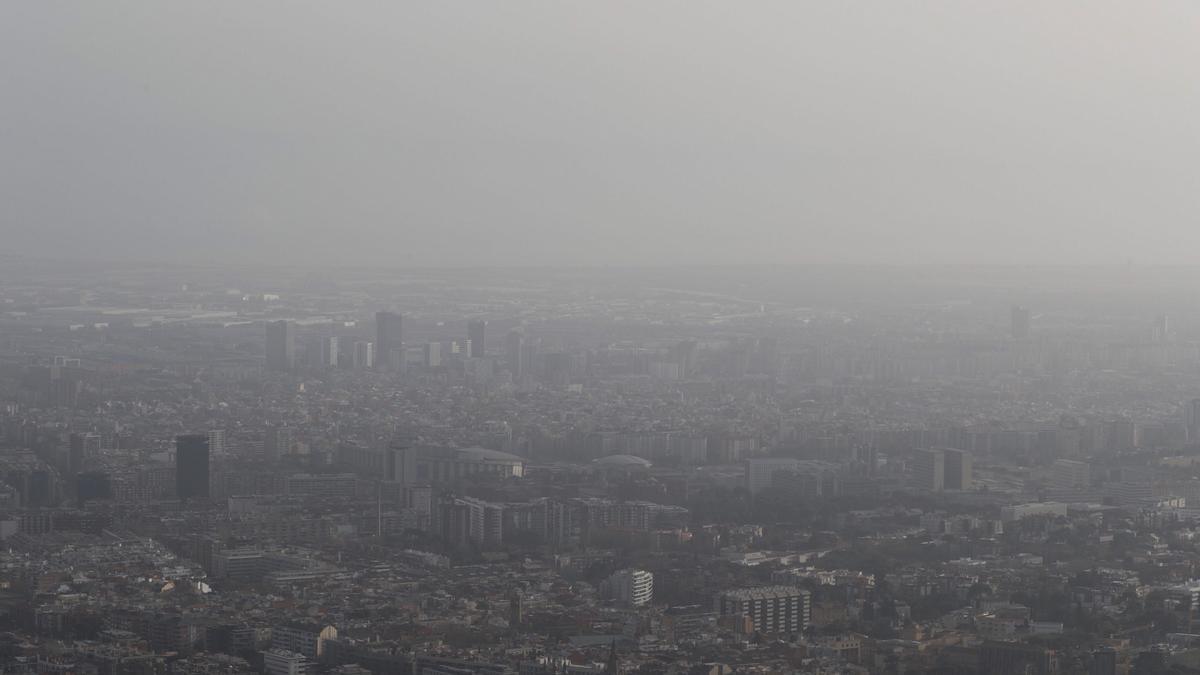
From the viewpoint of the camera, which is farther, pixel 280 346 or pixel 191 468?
pixel 280 346

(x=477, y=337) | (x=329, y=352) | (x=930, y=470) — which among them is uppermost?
(x=477, y=337)

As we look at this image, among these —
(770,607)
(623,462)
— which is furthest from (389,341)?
(770,607)

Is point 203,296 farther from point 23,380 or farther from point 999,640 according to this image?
point 999,640

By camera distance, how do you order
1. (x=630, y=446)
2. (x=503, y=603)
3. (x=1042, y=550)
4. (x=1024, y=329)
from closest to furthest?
(x=503, y=603) → (x=1042, y=550) → (x=630, y=446) → (x=1024, y=329)

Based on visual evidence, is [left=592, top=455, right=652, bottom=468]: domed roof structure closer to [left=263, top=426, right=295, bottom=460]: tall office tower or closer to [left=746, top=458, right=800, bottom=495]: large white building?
[left=746, top=458, right=800, bottom=495]: large white building

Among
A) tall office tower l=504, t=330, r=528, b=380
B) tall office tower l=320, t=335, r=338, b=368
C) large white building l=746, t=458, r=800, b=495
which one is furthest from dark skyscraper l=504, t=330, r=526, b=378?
large white building l=746, t=458, r=800, b=495

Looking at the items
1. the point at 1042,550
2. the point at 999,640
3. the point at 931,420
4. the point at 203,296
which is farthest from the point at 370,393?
the point at 999,640

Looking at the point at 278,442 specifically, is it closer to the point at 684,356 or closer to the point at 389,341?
the point at 389,341
